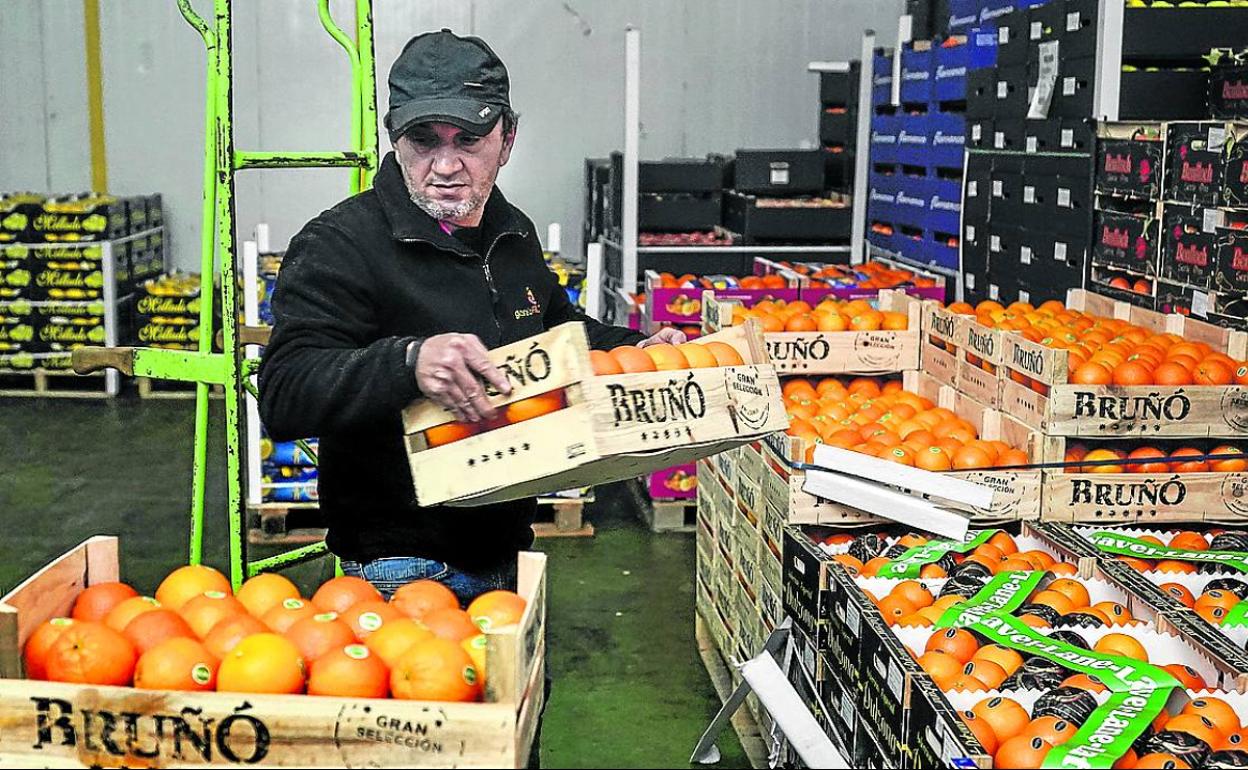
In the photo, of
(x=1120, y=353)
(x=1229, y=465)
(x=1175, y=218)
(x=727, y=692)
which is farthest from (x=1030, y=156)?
(x=727, y=692)

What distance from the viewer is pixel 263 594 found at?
223 cm

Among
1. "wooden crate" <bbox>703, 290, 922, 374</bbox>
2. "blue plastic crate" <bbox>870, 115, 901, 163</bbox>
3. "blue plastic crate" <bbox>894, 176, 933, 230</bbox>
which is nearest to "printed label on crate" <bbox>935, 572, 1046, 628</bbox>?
"wooden crate" <bbox>703, 290, 922, 374</bbox>

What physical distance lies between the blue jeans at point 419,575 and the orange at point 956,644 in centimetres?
93

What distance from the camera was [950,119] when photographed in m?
8.59

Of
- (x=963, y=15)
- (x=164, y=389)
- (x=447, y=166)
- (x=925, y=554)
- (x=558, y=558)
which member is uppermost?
(x=963, y=15)

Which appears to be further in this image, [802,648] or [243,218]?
[243,218]

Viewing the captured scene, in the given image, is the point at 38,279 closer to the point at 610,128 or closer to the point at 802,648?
the point at 610,128

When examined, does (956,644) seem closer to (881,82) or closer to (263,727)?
(263,727)

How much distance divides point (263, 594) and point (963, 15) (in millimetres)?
8857

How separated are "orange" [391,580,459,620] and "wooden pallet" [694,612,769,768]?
2243mm

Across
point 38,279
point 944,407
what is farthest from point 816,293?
point 38,279

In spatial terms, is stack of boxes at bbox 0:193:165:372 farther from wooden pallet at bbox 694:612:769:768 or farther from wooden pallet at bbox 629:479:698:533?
wooden pallet at bbox 694:612:769:768

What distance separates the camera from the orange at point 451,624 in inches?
79.4

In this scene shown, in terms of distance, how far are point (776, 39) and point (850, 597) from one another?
29.9ft
